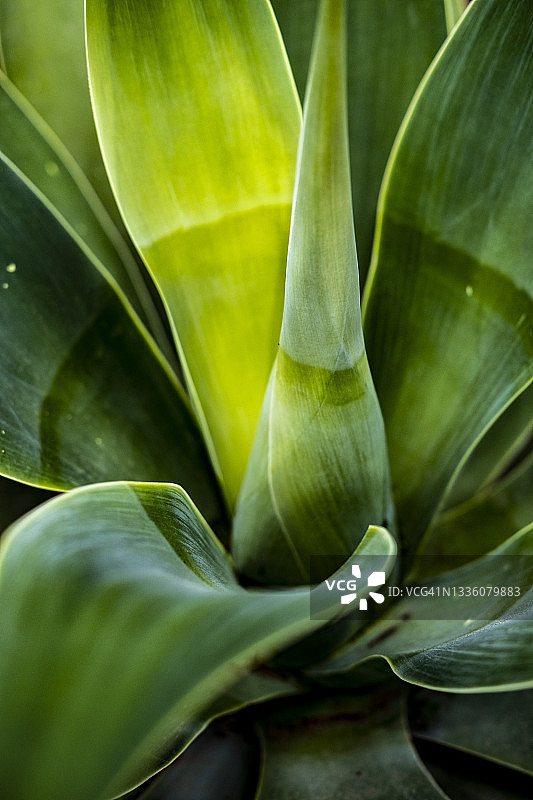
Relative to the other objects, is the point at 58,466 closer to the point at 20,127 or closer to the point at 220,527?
the point at 220,527

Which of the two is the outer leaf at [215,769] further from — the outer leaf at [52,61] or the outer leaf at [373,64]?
the outer leaf at [52,61]

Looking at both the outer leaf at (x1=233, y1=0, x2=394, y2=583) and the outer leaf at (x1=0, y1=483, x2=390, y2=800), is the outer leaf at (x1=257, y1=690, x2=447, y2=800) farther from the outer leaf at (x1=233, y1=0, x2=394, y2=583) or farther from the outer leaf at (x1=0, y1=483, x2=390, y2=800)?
the outer leaf at (x1=0, y1=483, x2=390, y2=800)

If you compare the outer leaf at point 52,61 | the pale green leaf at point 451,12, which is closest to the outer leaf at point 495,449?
the pale green leaf at point 451,12

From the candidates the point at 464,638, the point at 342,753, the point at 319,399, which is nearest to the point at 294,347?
the point at 319,399

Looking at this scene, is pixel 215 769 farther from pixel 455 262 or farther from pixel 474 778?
pixel 455 262

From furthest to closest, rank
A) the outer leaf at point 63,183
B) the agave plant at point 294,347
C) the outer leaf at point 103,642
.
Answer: the outer leaf at point 63,183 < the agave plant at point 294,347 < the outer leaf at point 103,642

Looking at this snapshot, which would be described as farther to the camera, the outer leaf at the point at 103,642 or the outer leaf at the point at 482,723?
the outer leaf at the point at 482,723

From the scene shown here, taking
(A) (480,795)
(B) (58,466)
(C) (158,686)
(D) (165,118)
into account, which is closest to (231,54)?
(D) (165,118)

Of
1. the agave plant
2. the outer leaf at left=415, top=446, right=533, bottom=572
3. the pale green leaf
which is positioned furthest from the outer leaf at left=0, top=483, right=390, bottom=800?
the pale green leaf

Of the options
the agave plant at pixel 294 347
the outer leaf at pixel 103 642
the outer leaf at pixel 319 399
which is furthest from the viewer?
the agave plant at pixel 294 347
